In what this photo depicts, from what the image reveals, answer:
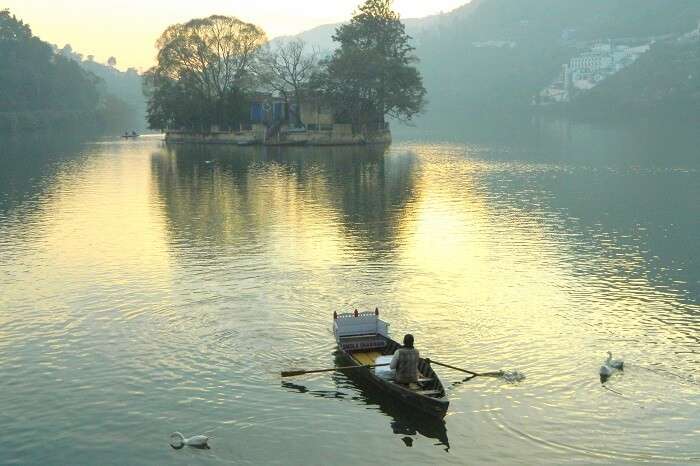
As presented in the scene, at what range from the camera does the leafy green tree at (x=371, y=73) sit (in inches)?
5012

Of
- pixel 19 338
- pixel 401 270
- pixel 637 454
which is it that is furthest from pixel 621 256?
pixel 19 338

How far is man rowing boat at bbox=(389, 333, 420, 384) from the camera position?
76.2 feet

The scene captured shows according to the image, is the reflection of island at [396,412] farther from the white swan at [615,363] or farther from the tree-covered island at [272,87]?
the tree-covered island at [272,87]

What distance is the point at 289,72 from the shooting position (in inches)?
5482

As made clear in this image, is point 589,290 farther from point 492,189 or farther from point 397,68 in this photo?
point 397,68

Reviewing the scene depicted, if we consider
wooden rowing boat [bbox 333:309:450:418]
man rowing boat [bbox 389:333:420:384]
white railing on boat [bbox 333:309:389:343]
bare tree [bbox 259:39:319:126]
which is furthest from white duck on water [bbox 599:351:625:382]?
bare tree [bbox 259:39:319:126]

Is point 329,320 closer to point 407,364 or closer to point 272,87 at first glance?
point 407,364

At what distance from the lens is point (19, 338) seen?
29.6 meters

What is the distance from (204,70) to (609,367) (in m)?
128

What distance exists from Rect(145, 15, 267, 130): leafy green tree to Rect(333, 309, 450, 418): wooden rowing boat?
4684 inches

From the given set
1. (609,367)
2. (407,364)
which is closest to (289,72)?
(609,367)

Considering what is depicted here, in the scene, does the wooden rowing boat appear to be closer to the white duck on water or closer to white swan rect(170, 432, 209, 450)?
white swan rect(170, 432, 209, 450)

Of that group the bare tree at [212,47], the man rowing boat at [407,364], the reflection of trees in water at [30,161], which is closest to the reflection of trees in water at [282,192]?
the reflection of trees in water at [30,161]

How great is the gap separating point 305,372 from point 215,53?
124909 mm
